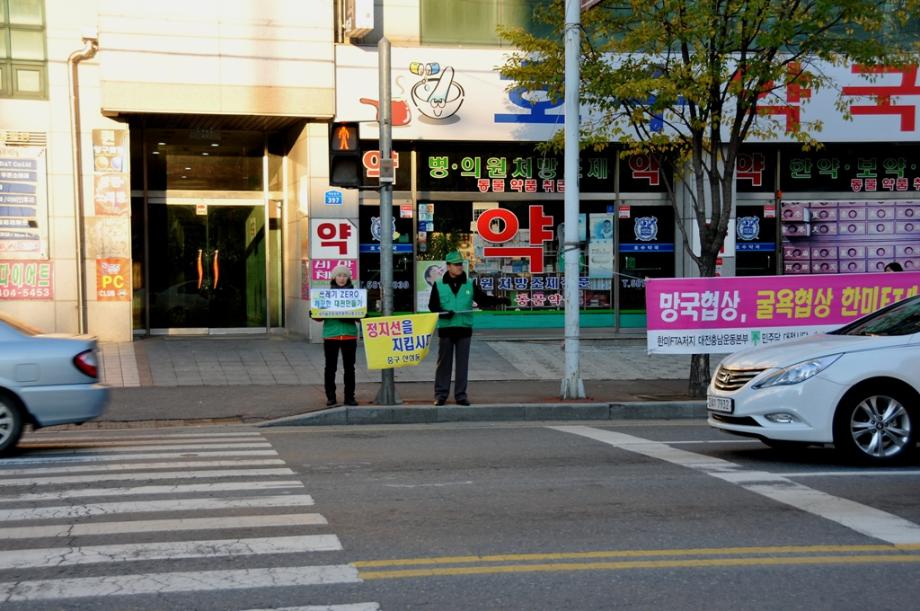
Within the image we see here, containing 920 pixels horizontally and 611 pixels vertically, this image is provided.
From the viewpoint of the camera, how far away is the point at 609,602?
5.28 meters

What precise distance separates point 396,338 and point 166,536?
24.4ft

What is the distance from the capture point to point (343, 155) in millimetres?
13430

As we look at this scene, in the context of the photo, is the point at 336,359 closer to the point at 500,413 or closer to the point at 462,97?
the point at 500,413

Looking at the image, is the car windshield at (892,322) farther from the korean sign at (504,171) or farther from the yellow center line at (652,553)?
the korean sign at (504,171)

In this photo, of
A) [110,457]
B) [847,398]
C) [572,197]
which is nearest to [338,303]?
[572,197]

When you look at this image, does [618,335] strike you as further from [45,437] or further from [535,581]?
[535,581]

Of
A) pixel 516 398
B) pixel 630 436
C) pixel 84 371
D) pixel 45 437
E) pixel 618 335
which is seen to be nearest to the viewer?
pixel 84 371

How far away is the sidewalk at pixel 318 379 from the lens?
1362 cm

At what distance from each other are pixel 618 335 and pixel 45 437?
40.5 feet

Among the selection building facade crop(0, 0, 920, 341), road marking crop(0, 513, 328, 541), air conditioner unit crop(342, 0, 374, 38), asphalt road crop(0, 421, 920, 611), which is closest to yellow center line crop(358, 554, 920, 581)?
asphalt road crop(0, 421, 920, 611)

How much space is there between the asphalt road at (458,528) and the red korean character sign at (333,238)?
933 cm

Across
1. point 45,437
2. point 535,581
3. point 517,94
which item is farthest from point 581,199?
point 535,581

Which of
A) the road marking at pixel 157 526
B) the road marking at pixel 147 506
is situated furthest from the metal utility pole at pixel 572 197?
the road marking at pixel 157 526

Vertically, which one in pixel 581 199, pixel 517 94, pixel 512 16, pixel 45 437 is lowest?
pixel 45 437
